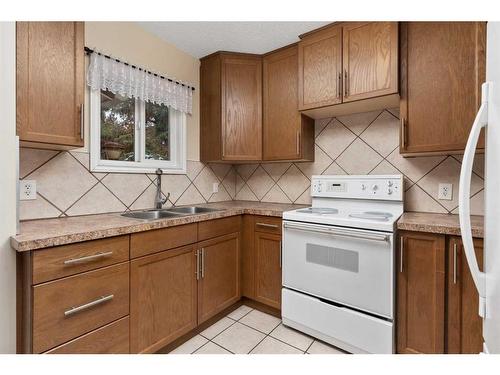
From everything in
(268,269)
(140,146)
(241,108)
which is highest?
(241,108)

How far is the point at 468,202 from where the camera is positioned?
0.91 m

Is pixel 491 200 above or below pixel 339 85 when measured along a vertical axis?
below

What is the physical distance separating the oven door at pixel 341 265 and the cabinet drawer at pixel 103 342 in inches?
43.6

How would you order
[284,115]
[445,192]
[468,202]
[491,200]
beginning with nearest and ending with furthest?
1. [491,200]
2. [468,202]
3. [445,192]
4. [284,115]

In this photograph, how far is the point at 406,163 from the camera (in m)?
2.03

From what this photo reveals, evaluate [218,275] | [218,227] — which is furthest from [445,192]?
[218,275]

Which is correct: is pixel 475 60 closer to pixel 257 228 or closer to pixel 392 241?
pixel 392 241

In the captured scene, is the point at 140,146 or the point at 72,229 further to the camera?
the point at 140,146

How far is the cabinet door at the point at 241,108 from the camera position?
248 cm

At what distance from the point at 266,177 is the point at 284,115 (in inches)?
28.1

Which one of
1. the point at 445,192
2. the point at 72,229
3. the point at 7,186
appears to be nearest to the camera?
the point at 7,186

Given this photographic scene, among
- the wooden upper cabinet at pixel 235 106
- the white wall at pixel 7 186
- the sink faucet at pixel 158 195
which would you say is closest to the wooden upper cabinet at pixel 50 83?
the white wall at pixel 7 186

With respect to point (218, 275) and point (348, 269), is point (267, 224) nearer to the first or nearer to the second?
point (218, 275)

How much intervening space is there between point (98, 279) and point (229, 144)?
1.59 metres
